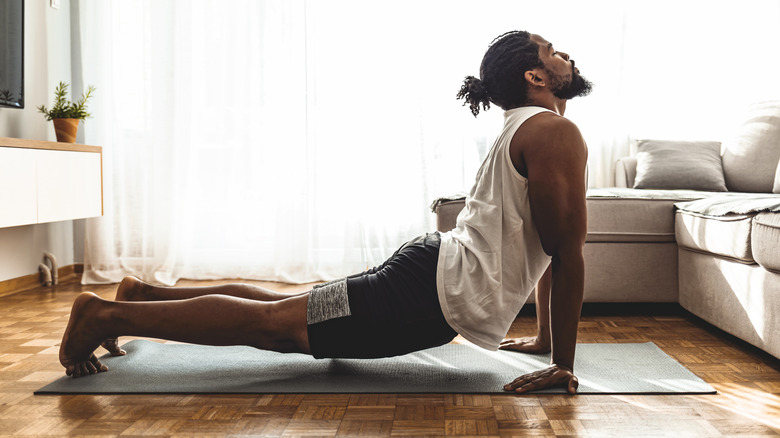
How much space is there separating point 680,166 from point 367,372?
2195 mm

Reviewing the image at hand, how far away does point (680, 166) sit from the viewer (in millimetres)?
3326

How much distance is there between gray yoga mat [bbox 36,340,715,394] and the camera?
1.72 metres

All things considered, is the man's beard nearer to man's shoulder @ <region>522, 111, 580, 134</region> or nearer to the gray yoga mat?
man's shoulder @ <region>522, 111, 580, 134</region>

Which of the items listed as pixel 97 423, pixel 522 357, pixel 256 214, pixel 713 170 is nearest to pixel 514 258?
pixel 522 357

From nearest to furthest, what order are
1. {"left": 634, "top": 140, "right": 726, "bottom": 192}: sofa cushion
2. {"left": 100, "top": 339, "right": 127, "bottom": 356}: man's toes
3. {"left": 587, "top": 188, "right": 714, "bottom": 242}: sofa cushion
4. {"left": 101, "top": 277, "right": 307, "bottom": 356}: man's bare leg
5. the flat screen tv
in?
{"left": 101, "top": 277, "right": 307, "bottom": 356}: man's bare leg, {"left": 100, "top": 339, "right": 127, "bottom": 356}: man's toes, {"left": 587, "top": 188, "right": 714, "bottom": 242}: sofa cushion, the flat screen tv, {"left": 634, "top": 140, "right": 726, "bottom": 192}: sofa cushion

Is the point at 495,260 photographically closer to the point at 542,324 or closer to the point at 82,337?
the point at 542,324

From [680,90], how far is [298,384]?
3.11 m

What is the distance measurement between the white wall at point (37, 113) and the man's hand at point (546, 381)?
9.00ft

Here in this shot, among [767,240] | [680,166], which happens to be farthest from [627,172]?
[767,240]

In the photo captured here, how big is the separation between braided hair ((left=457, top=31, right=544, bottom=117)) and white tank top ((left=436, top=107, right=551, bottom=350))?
8 centimetres

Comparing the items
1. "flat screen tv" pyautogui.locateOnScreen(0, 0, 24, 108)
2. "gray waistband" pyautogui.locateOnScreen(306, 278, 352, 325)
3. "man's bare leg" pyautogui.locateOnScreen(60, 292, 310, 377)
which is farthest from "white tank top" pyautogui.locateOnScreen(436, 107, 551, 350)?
"flat screen tv" pyautogui.locateOnScreen(0, 0, 24, 108)

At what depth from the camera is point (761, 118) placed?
3.28 metres

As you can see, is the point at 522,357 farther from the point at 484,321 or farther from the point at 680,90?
the point at 680,90

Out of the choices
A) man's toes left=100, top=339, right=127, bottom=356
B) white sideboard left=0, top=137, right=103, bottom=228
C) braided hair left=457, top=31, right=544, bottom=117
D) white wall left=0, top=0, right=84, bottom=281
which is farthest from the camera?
white wall left=0, top=0, right=84, bottom=281
